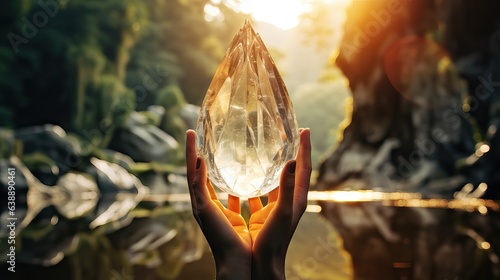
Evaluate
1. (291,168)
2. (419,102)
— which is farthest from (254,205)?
(419,102)

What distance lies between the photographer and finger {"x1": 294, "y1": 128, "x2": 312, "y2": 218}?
128 centimetres

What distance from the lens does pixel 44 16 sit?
17344 mm

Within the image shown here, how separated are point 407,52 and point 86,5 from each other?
1124 centimetres

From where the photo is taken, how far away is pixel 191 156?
1.27 metres

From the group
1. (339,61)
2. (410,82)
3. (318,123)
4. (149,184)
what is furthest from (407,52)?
(318,123)

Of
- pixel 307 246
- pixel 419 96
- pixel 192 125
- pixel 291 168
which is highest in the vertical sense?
pixel 291 168

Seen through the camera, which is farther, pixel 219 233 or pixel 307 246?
pixel 307 246

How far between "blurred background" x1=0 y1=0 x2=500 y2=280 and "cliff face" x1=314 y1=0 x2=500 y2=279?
3 cm

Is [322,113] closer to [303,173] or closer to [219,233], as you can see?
[303,173]

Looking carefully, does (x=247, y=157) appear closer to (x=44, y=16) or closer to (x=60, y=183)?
(x=60, y=183)

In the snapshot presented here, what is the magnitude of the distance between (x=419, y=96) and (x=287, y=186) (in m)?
10.5

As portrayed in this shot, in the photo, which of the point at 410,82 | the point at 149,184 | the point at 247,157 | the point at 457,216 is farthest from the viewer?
the point at 149,184

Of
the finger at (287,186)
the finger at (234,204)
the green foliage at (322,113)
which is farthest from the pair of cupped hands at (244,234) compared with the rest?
the green foliage at (322,113)

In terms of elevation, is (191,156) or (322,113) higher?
(191,156)
